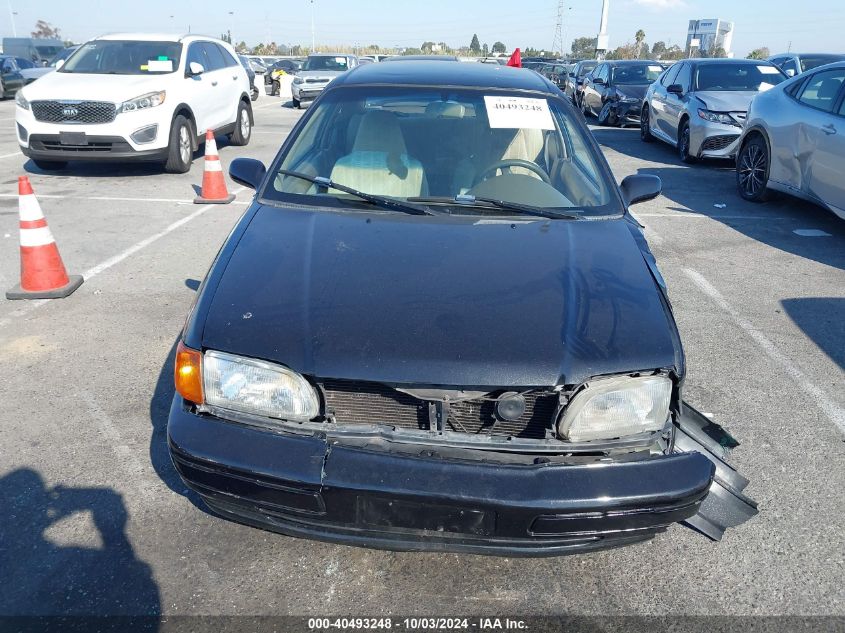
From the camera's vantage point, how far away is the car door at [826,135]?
21.2 ft

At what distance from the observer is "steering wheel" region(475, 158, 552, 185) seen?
3.43 meters

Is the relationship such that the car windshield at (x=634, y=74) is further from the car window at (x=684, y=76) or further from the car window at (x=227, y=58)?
the car window at (x=227, y=58)

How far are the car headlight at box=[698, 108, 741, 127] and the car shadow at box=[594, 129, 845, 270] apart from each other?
2.49 feet

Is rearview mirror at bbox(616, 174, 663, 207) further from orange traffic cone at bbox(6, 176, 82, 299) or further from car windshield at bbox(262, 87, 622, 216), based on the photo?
orange traffic cone at bbox(6, 176, 82, 299)

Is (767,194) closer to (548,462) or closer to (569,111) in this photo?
(569,111)

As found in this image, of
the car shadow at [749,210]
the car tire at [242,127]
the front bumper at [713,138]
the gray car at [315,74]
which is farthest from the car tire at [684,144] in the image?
the gray car at [315,74]

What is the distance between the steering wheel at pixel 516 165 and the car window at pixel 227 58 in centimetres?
960

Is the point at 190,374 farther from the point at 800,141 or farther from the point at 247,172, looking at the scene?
the point at 800,141

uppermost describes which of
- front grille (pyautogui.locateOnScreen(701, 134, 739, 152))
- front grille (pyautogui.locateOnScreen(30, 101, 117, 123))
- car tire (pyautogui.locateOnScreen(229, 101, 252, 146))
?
front grille (pyautogui.locateOnScreen(30, 101, 117, 123))

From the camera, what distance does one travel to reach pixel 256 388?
7.30 feet

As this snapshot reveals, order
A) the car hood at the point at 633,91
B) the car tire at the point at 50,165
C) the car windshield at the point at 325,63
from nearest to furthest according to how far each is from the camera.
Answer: the car tire at the point at 50,165
the car hood at the point at 633,91
the car windshield at the point at 325,63

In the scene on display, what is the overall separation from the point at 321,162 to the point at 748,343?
2915 mm

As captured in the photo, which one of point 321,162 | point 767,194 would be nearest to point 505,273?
point 321,162

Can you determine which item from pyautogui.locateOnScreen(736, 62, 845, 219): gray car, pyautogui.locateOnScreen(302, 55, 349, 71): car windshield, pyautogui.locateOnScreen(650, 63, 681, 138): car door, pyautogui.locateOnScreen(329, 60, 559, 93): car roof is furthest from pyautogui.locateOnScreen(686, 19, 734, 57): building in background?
pyautogui.locateOnScreen(329, 60, 559, 93): car roof
